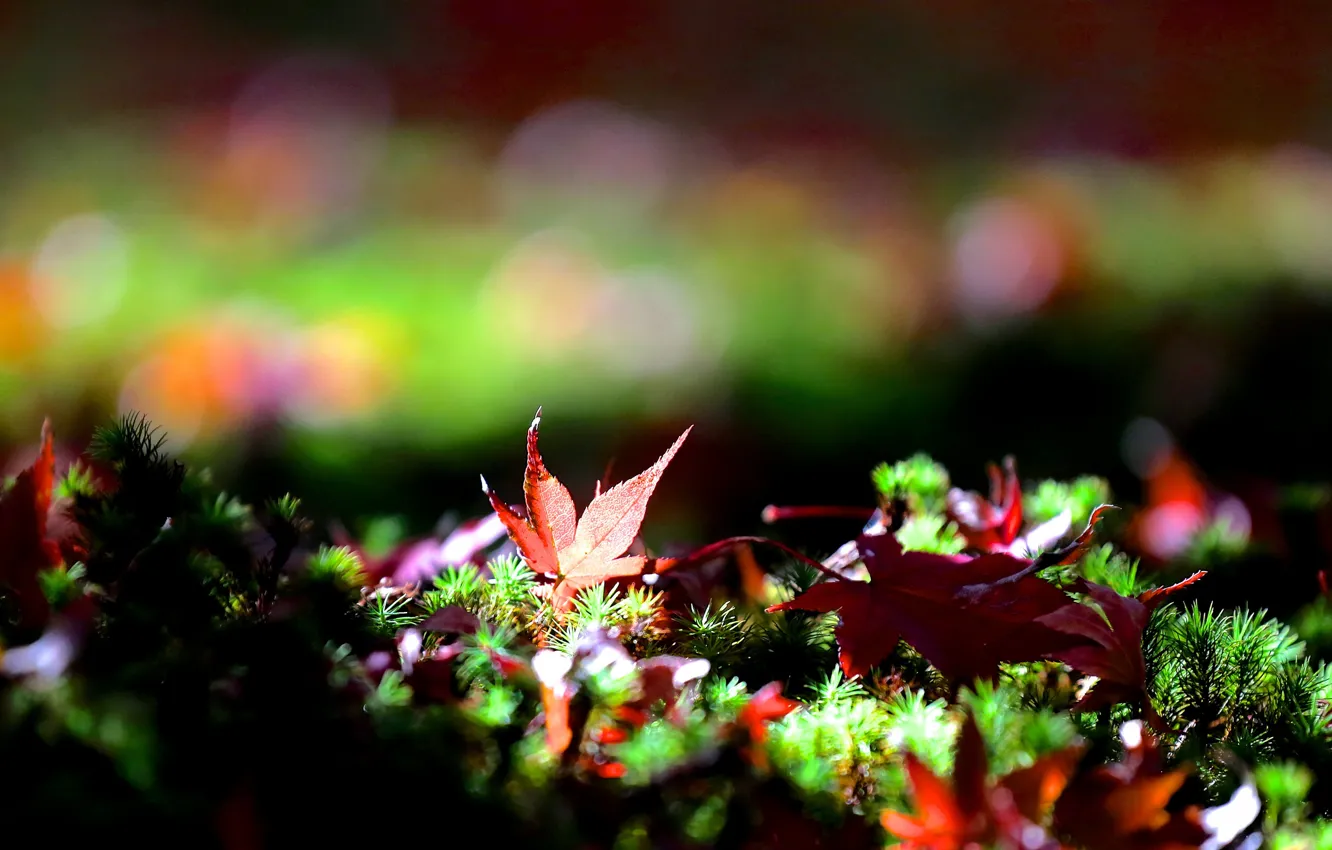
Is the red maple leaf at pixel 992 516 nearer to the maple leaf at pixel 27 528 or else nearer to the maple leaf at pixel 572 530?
the maple leaf at pixel 572 530

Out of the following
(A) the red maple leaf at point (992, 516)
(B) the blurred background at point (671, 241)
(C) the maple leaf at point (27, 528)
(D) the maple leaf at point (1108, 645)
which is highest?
(C) the maple leaf at point (27, 528)

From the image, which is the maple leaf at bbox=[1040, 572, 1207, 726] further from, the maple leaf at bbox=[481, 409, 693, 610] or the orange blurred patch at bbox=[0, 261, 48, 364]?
the orange blurred patch at bbox=[0, 261, 48, 364]

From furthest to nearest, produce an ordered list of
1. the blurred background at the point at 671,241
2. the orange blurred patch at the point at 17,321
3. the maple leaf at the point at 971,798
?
1. the orange blurred patch at the point at 17,321
2. the blurred background at the point at 671,241
3. the maple leaf at the point at 971,798

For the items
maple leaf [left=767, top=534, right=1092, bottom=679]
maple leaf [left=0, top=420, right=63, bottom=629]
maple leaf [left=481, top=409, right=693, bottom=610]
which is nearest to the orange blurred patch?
maple leaf [left=0, top=420, right=63, bottom=629]

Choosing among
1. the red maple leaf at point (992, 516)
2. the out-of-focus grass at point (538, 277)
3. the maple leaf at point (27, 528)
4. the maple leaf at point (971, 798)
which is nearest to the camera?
the maple leaf at point (971, 798)

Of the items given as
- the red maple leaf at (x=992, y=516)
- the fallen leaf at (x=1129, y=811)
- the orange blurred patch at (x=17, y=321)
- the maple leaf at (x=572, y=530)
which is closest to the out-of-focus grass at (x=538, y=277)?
the orange blurred patch at (x=17, y=321)

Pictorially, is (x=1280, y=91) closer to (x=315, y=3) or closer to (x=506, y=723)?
(x=315, y=3)
